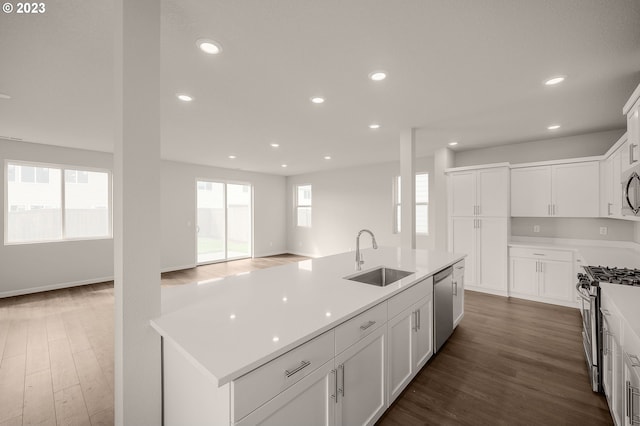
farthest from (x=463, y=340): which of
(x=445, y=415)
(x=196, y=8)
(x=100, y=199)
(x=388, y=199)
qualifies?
(x=100, y=199)

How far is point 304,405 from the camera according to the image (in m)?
1.22

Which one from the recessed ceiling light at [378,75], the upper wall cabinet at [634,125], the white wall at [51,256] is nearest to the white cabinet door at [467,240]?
the upper wall cabinet at [634,125]

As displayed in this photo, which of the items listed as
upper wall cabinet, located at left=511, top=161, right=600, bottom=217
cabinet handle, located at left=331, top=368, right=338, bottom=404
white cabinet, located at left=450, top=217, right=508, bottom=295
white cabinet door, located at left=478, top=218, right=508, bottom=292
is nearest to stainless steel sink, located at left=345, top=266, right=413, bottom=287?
cabinet handle, located at left=331, top=368, right=338, bottom=404

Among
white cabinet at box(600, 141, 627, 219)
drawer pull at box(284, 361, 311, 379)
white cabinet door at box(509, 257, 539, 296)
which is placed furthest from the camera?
white cabinet door at box(509, 257, 539, 296)

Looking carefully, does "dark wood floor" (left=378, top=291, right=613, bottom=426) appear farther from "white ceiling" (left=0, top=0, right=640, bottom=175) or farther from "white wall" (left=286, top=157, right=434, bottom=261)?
"white wall" (left=286, top=157, right=434, bottom=261)

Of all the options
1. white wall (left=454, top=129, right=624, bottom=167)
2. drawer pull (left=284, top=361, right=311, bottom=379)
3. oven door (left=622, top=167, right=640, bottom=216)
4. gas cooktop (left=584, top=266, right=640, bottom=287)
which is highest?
white wall (left=454, top=129, right=624, bottom=167)

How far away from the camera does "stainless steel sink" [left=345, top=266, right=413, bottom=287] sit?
2455 millimetres

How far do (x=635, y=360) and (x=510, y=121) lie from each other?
3.22 meters

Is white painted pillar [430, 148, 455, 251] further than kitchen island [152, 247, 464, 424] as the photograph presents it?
Yes

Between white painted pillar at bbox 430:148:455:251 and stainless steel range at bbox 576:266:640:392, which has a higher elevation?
white painted pillar at bbox 430:148:455:251

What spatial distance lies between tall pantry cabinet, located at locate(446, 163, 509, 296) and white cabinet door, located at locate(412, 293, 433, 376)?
8.85 feet

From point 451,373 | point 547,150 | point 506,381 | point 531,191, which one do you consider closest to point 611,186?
point 531,191

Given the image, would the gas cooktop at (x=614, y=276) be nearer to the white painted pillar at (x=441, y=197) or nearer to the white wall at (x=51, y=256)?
the white painted pillar at (x=441, y=197)

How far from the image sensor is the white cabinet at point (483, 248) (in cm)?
441
